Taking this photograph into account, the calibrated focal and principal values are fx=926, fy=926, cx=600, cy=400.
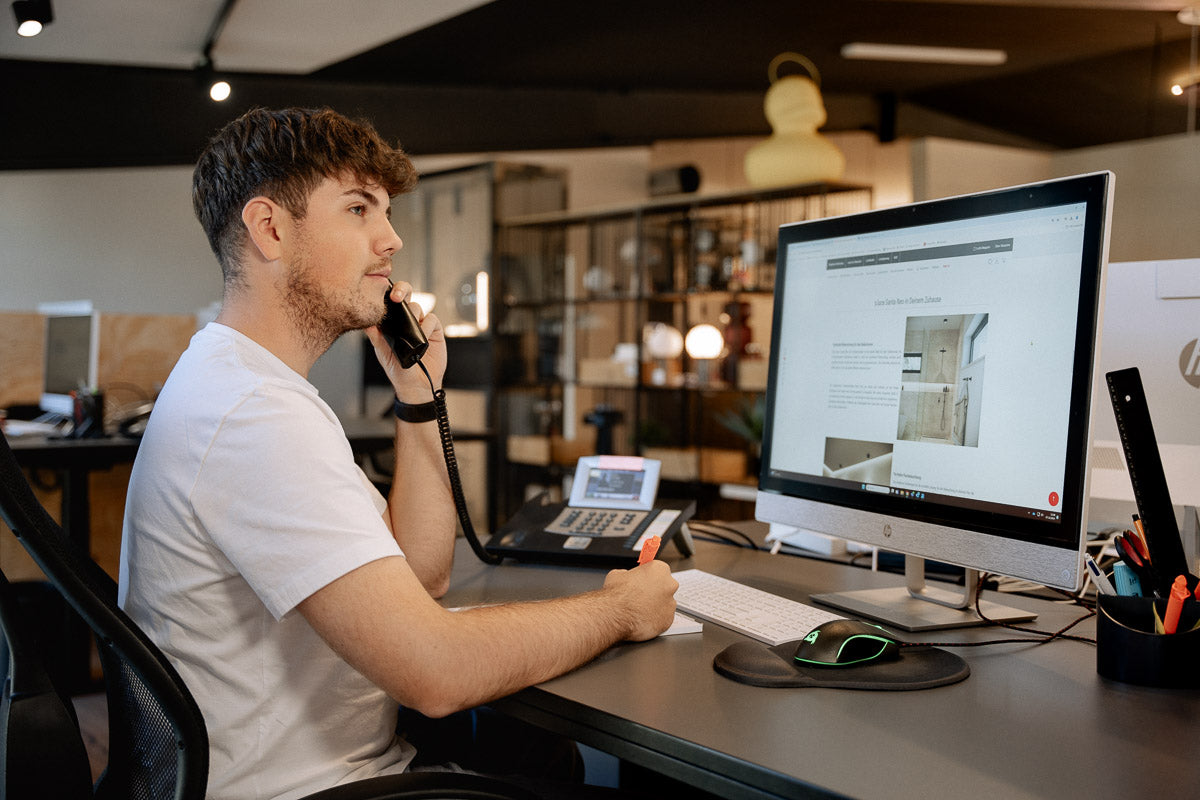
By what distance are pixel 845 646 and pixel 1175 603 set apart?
325 mm

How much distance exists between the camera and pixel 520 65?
557cm

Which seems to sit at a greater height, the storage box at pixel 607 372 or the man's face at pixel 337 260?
the man's face at pixel 337 260

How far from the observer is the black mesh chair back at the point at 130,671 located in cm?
77

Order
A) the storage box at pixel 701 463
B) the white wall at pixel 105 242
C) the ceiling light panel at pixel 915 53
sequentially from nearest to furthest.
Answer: the storage box at pixel 701 463 → the ceiling light panel at pixel 915 53 → the white wall at pixel 105 242

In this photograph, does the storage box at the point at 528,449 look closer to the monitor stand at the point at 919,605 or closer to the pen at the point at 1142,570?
the monitor stand at the point at 919,605

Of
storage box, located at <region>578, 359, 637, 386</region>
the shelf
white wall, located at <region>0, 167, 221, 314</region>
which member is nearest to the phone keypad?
the shelf

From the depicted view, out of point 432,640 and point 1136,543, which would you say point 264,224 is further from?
point 1136,543

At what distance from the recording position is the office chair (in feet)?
2.54

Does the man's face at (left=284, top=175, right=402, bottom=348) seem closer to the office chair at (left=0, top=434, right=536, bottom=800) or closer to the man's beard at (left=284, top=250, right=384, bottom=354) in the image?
the man's beard at (left=284, top=250, right=384, bottom=354)

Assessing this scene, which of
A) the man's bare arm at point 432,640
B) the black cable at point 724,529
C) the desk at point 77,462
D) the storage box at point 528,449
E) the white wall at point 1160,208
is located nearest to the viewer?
the man's bare arm at point 432,640

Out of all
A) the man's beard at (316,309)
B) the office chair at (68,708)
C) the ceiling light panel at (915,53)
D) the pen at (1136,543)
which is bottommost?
the office chair at (68,708)

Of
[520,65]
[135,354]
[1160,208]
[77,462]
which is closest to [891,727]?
[1160,208]

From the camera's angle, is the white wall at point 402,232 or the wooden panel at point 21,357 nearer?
the white wall at point 402,232

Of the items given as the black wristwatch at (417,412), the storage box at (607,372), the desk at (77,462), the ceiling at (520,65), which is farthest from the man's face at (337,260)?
the storage box at (607,372)
